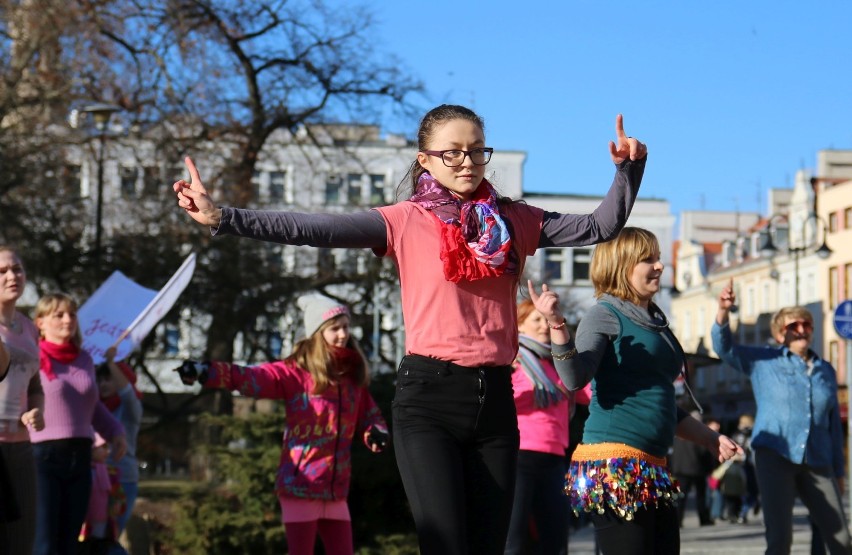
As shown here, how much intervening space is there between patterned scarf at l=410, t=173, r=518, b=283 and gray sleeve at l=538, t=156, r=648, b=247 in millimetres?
247

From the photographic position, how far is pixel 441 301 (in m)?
5.18

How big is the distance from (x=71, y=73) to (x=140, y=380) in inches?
332

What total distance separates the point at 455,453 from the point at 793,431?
4919 millimetres

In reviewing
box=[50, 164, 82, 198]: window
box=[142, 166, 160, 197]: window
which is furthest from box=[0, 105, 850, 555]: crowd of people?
box=[142, 166, 160, 197]: window

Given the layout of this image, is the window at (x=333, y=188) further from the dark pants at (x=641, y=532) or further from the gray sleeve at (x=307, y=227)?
the gray sleeve at (x=307, y=227)

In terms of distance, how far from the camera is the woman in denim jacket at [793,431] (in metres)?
9.17

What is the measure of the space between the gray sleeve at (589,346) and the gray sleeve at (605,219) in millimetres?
472

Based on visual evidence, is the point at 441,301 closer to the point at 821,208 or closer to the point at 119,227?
the point at 119,227

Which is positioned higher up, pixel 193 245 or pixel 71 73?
pixel 71 73

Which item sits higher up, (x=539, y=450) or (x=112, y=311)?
(x=112, y=311)

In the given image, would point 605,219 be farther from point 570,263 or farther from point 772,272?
point 570,263

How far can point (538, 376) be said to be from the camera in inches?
378

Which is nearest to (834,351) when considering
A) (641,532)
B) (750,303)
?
(750,303)

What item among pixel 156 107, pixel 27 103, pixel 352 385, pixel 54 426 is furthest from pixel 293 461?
pixel 156 107
